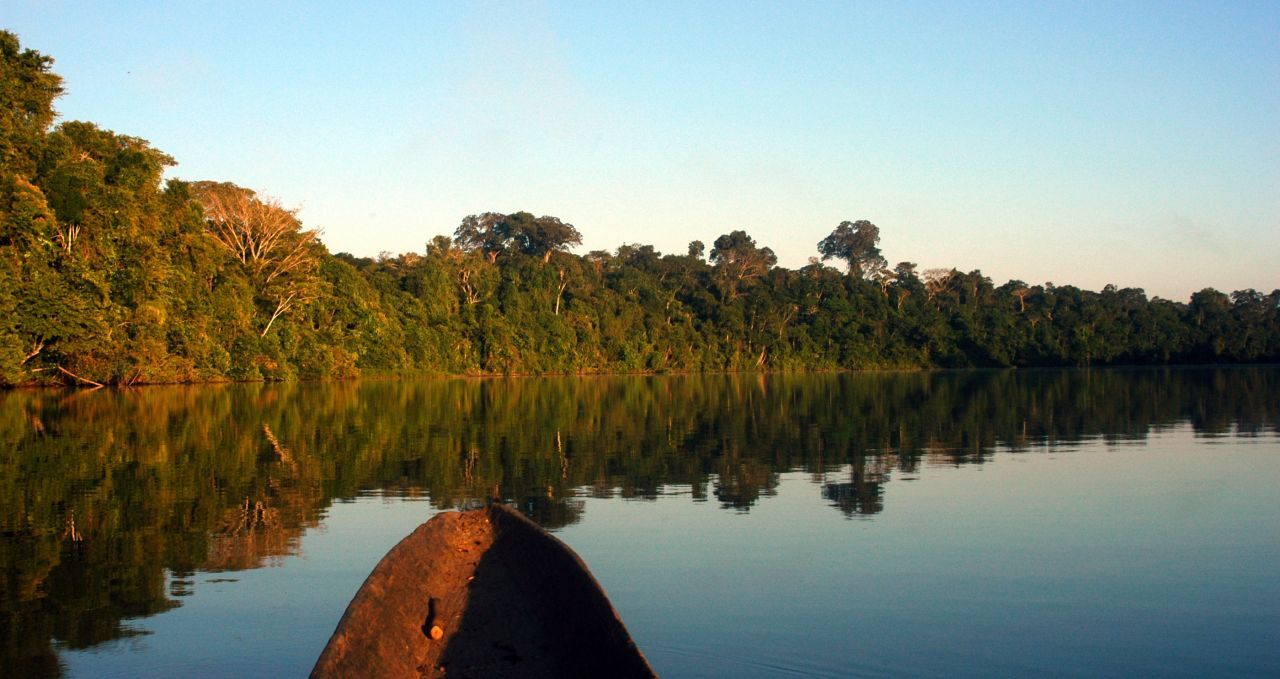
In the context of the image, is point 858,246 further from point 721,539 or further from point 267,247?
point 721,539

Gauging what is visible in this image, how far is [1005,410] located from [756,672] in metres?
20.7

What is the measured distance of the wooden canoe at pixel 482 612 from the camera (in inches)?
163

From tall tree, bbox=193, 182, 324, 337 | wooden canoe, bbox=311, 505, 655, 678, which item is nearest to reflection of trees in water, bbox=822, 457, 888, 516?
wooden canoe, bbox=311, 505, 655, 678

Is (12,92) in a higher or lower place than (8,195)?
higher

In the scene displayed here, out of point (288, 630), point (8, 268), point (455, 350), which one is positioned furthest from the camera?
point (455, 350)

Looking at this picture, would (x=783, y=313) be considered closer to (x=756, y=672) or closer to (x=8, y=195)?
(x=8, y=195)

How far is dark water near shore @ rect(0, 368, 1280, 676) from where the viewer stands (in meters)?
5.43

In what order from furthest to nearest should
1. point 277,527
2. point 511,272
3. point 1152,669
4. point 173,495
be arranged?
point 511,272 → point 173,495 → point 277,527 → point 1152,669

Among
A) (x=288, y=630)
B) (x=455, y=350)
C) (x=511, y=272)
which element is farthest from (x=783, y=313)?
(x=288, y=630)

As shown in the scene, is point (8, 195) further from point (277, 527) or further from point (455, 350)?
point (455, 350)

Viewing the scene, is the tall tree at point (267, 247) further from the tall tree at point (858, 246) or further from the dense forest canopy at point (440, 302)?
the tall tree at point (858, 246)

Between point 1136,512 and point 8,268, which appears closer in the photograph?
point 1136,512

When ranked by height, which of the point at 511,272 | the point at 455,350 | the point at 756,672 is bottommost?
the point at 756,672

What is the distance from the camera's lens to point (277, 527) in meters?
8.75
